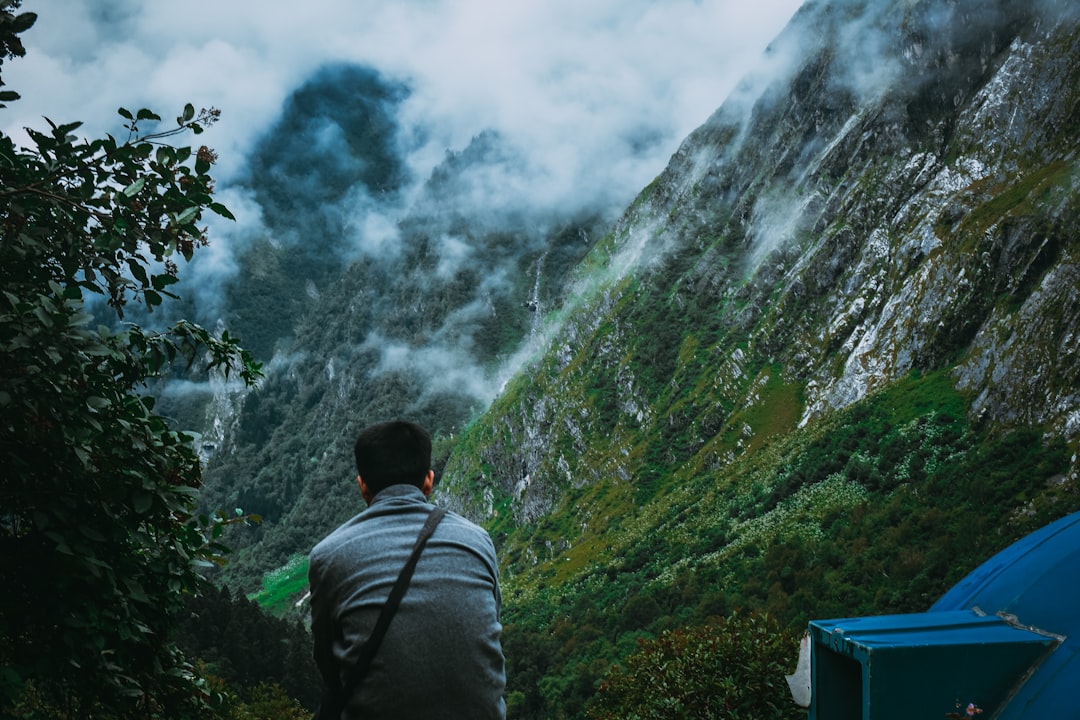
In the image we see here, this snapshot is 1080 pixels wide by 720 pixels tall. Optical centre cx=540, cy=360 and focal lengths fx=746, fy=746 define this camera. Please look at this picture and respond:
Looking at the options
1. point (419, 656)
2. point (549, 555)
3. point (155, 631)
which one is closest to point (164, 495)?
point (155, 631)

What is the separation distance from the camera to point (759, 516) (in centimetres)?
7281

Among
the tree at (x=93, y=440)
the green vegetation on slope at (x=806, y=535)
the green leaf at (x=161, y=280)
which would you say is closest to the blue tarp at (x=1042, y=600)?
the tree at (x=93, y=440)

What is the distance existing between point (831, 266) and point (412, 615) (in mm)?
100882

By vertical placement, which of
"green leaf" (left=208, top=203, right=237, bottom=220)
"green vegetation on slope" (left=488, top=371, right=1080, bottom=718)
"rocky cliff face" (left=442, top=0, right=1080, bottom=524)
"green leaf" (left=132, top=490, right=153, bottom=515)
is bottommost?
"green leaf" (left=132, top=490, right=153, bottom=515)

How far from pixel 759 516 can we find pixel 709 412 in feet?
111

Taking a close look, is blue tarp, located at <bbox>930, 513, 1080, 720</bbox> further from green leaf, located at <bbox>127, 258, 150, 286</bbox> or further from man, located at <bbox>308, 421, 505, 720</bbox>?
green leaf, located at <bbox>127, 258, 150, 286</bbox>

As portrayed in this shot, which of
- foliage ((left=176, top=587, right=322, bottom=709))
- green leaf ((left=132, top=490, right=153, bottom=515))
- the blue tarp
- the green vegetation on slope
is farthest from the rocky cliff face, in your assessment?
foliage ((left=176, top=587, right=322, bottom=709))

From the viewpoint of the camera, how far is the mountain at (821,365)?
52656mm

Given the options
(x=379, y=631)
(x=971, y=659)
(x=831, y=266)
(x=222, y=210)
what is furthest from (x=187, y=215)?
(x=831, y=266)

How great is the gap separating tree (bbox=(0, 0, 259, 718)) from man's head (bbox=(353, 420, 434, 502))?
3.82 ft

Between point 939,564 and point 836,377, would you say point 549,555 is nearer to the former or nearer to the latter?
point 836,377

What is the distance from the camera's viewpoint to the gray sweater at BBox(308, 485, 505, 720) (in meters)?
3.06

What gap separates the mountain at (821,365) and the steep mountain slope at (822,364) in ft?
1.05

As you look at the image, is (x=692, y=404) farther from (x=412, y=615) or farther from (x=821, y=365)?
(x=412, y=615)
